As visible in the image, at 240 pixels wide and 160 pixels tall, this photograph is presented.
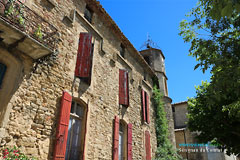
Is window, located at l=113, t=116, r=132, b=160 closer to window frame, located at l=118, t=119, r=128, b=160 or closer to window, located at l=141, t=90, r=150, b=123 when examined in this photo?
window frame, located at l=118, t=119, r=128, b=160

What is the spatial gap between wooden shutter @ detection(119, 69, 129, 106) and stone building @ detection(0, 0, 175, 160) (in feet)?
0.18

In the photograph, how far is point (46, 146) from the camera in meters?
5.52

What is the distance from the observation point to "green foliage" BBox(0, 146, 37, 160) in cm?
441

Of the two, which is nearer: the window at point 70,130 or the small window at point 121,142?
the window at point 70,130

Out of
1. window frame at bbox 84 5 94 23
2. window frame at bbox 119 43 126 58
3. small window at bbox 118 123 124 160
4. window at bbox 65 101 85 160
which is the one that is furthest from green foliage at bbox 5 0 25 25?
window frame at bbox 119 43 126 58

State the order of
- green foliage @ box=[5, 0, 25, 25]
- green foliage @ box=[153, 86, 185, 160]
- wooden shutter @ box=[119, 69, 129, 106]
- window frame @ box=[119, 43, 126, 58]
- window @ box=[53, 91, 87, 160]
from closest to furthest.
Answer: green foliage @ box=[5, 0, 25, 25] < window @ box=[53, 91, 87, 160] < wooden shutter @ box=[119, 69, 129, 106] < window frame @ box=[119, 43, 126, 58] < green foliage @ box=[153, 86, 185, 160]

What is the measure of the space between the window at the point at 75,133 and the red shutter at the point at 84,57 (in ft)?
3.94

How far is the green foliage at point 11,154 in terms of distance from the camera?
4409 mm

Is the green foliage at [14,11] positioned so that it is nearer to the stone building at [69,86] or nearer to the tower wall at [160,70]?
the stone building at [69,86]

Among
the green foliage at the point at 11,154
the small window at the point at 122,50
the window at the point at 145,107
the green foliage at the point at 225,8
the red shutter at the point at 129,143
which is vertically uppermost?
the small window at the point at 122,50

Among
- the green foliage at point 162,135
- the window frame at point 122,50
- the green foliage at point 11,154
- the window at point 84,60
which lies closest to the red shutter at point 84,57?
the window at point 84,60

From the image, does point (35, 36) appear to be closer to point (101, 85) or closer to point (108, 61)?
point (101, 85)

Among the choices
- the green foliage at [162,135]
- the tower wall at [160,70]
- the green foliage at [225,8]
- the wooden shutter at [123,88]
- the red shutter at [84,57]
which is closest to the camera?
the green foliage at [225,8]

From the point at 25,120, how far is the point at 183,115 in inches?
723
